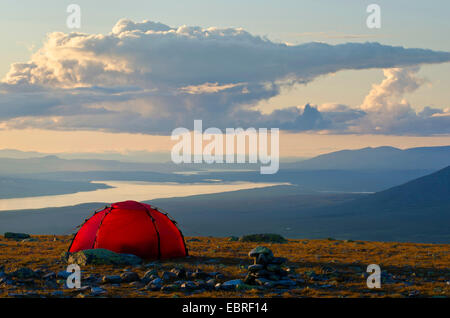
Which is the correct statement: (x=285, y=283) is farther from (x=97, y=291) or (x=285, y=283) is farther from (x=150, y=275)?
(x=97, y=291)

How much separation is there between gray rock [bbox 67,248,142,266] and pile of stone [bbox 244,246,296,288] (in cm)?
758

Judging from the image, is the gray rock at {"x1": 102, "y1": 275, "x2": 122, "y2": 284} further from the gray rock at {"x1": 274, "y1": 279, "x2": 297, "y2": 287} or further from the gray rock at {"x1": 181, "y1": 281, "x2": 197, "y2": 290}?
the gray rock at {"x1": 274, "y1": 279, "x2": 297, "y2": 287}

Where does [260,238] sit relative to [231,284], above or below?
below

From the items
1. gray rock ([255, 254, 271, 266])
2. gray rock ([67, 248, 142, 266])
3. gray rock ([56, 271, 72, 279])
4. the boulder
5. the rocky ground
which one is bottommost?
the boulder

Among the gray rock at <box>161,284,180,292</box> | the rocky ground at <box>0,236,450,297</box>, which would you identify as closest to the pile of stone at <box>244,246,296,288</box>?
the rocky ground at <box>0,236,450,297</box>

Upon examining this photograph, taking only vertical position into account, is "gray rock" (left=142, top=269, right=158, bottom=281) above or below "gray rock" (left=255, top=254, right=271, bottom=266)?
below

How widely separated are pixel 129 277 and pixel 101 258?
503 centimetres

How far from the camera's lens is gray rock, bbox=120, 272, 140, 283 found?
25234 mm

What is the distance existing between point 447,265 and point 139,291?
1897 cm

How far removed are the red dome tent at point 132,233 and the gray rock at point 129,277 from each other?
6.59 metres

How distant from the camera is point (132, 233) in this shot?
3241 cm

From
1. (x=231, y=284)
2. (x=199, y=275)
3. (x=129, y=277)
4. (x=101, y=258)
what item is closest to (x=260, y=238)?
(x=101, y=258)
